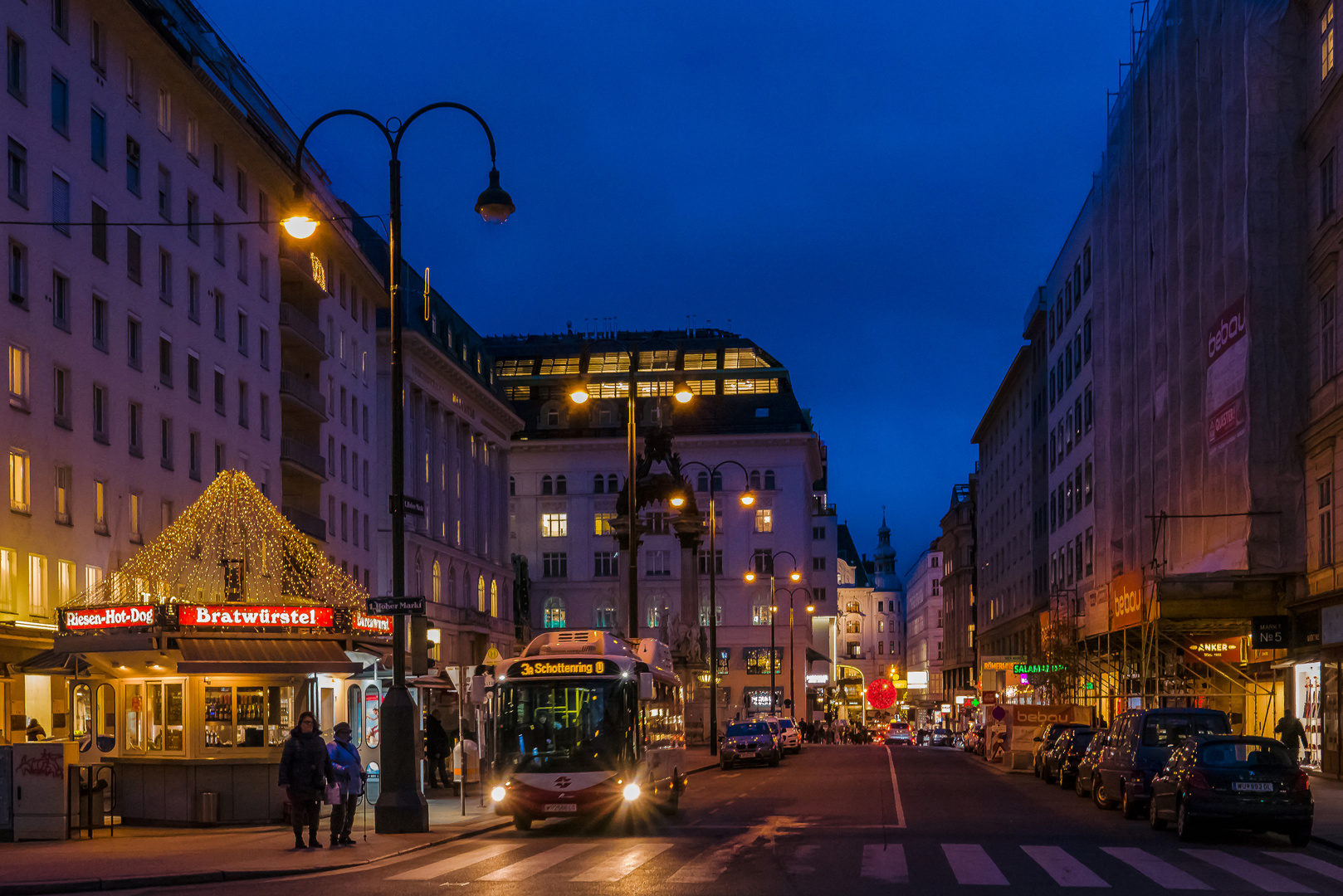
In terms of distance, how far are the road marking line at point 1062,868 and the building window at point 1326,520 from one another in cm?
1866

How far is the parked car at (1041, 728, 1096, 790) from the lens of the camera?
37.9m

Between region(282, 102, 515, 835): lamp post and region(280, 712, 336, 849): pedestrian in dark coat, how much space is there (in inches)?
79.4

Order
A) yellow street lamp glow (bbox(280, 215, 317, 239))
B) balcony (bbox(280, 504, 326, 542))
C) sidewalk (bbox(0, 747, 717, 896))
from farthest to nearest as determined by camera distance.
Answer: balcony (bbox(280, 504, 326, 542)) → yellow street lamp glow (bbox(280, 215, 317, 239)) → sidewalk (bbox(0, 747, 717, 896))

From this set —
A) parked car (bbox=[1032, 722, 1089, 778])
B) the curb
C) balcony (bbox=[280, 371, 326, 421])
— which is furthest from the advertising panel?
balcony (bbox=[280, 371, 326, 421])

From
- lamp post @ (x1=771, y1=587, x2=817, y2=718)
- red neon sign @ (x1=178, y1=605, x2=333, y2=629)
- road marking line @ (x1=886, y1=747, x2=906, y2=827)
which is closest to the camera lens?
road marking line @ (x1=886, y1=747, x2=906, y2=827)

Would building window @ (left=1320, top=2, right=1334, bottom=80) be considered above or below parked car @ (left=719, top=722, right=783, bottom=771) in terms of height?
above

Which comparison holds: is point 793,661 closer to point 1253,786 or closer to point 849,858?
point 1253,786

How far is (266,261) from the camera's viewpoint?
58.2 metres

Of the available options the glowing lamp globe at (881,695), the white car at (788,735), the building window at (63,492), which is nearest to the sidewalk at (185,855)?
the building window at (63,492)

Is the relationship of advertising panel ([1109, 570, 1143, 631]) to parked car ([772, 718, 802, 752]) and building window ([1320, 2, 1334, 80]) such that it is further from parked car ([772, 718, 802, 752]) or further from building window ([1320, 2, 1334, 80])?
parked car ([772, 718, 802, 752])

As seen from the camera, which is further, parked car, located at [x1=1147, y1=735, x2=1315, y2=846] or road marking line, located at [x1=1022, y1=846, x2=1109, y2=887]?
parked car, located at [x1=1147, y1=735, x2=1315, y2=846]

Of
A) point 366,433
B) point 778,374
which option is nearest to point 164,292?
point 366,433

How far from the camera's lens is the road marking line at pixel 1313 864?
707 inches

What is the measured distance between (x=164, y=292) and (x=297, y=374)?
15511mm
